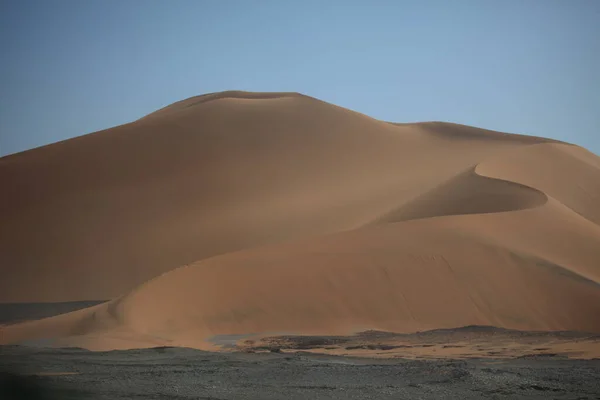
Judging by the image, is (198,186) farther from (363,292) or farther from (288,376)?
(288,376)

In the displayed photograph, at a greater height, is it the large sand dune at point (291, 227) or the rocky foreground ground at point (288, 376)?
the large sand dune at point (291, 227)

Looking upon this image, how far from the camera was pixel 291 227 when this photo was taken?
36062mm

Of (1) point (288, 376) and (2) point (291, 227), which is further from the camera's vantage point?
(2) point (291, 227)

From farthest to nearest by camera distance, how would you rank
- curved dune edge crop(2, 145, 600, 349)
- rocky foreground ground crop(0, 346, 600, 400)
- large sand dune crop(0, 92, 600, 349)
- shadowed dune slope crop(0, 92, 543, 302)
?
shadowed dune slope crop(0, 92, 543, 302) → large sand dune crop(0, 92, 600, 349) → curved dune edge crop(2, 145, 600, 349) → rocky foreground ground crop(0, 346, 600, 400)

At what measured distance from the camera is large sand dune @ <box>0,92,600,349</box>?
2131cm

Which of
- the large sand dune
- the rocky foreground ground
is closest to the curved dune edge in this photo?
the large sand dune

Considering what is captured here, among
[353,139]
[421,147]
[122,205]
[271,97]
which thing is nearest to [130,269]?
[122,205]

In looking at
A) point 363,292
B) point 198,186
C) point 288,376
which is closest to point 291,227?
point 198,186

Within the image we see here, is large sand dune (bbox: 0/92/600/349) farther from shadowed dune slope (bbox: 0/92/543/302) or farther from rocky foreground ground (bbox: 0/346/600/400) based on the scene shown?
rocky foreground ground (bbox: 0/346/600/400)

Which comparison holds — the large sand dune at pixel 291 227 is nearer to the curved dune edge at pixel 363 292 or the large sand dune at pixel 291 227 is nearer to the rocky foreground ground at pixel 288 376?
the curved dune edge at pixel 363 292

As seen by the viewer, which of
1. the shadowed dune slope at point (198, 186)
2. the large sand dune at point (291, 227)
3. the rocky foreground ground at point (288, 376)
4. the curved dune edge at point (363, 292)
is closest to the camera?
the rocky foreground ground at point (288, 376)

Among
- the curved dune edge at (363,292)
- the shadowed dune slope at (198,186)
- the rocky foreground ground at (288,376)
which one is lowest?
the rocky foreground ground at (288,376)

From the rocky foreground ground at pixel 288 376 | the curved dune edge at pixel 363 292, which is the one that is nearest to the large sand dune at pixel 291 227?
the curved dune edge at pixel 363 292

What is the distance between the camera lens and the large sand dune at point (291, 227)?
69.9ft
